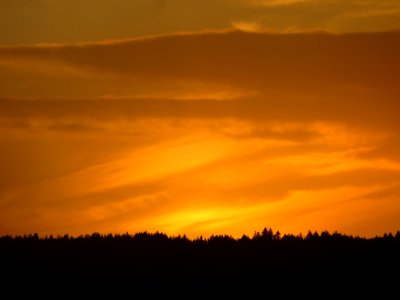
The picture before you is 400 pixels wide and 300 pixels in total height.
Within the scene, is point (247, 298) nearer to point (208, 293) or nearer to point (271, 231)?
point (208, 293)

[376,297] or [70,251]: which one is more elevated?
[70,251]

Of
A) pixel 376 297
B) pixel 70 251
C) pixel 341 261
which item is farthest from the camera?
pixel 70 251

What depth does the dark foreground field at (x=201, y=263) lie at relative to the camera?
118312 millimetres

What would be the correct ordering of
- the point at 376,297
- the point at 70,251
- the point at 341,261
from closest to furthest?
the point at 376,297 < the point at 341,261 < the point at 70,251

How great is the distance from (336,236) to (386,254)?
21.9ft

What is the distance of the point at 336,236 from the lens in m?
126

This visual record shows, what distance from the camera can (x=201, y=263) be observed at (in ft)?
413

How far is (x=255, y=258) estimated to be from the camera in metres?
126

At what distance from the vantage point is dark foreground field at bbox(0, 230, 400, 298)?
118 meters

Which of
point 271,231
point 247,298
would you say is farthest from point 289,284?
point 271,231

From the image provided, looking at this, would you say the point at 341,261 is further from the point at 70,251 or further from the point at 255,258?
the point at 70,251

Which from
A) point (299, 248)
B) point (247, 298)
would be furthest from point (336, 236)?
point (247, 298)

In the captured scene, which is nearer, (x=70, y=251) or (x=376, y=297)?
(x=376, y=297)

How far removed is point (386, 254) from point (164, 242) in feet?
59.1
